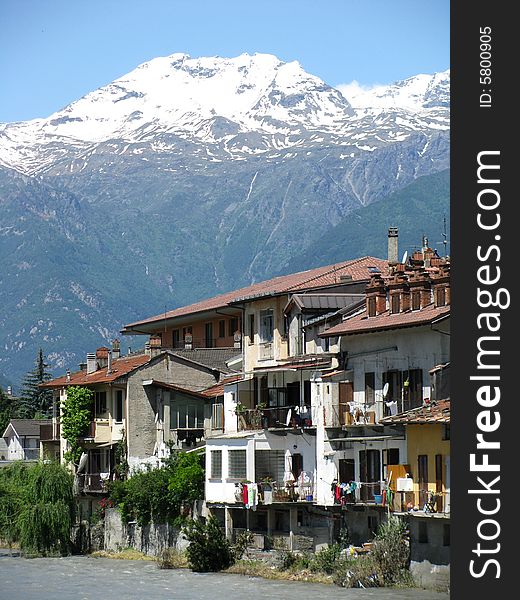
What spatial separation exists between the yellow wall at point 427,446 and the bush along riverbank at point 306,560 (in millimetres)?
2221

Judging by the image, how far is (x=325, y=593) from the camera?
5850 centimetres

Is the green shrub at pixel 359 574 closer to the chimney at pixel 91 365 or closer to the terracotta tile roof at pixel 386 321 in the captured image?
the terracotta tile roof at pixel 386 321

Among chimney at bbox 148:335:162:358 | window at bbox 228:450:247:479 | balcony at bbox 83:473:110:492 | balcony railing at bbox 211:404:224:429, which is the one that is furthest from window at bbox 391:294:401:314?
chimney at bbox 148:335:162:358

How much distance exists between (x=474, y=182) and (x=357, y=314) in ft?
136

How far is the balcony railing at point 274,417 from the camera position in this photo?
68.9m

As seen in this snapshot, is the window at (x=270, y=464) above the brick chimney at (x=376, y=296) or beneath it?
beneath

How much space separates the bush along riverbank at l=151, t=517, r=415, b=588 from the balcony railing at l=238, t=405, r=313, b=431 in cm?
505

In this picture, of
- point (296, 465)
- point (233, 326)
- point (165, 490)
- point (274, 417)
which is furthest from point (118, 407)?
point (296, 465)

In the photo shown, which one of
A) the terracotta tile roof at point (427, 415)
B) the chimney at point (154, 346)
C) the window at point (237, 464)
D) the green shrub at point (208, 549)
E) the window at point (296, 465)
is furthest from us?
the chimney at point (154, 346)

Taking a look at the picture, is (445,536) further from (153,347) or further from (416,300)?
(153,347)

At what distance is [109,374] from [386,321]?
111ft

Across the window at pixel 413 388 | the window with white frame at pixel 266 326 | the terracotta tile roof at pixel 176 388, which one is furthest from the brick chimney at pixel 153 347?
the window at pixel 413 388

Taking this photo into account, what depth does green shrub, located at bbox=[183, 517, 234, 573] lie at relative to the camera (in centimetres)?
6925

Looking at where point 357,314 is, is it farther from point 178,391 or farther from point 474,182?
point 474,182
